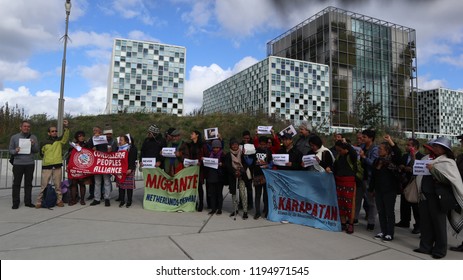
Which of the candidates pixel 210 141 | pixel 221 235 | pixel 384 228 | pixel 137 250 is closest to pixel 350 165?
pixel 384 228

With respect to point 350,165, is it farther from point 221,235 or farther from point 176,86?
point 176,86

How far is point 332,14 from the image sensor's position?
5756cm

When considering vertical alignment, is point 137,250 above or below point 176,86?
below

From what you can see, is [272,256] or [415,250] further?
[415,250]

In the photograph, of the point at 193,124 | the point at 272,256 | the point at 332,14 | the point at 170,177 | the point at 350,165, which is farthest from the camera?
the point at 332,14

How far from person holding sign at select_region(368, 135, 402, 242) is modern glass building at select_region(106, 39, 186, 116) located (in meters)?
54.9

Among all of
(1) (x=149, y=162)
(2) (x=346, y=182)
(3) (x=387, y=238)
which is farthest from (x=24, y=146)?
(3) (x=387, y=238)

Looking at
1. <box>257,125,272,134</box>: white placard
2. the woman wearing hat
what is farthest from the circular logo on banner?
the woman wearing hat

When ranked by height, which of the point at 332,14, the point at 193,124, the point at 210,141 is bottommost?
the point at 210,141

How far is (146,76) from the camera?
59.3m

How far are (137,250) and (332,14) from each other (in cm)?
6213

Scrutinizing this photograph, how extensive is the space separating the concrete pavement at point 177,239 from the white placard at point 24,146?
136 cm

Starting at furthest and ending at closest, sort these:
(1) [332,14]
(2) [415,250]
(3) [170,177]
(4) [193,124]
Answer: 1. (1) [332,14]
2. (4) [193,124]
3. (3) [170,177]
4. (2) [415,250]

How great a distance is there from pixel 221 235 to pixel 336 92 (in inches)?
2255
